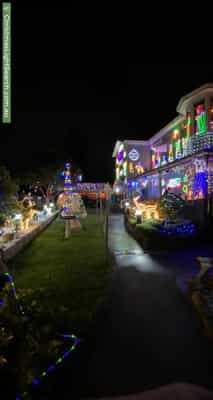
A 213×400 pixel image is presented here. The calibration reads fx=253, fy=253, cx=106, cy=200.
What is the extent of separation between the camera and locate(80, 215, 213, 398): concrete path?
9.83 ft

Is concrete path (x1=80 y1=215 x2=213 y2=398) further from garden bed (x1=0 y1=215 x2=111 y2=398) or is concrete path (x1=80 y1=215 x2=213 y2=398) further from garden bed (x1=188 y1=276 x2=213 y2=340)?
garden bed (x1=0 y1=215 x2=111 y2=398)

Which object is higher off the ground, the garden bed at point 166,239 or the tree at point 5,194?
the tree at point 5,194

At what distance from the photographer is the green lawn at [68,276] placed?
4.10 meters

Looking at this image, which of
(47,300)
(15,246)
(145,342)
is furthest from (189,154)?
(145,342)

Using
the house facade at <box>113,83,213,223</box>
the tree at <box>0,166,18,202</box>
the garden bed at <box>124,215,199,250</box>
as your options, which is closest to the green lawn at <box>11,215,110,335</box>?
the garden bed at <box>124,215,199,250</box>

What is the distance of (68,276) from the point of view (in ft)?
20.8

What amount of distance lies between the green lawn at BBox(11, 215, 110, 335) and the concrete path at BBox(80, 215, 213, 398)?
0.32 meters
